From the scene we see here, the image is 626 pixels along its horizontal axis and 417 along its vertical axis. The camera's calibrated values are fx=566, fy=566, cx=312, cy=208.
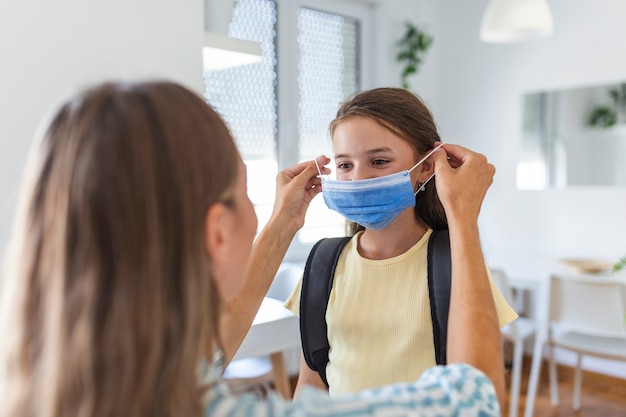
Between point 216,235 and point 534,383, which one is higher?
point 216,235

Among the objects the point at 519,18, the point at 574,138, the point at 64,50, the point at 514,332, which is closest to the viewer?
the point at 64,50

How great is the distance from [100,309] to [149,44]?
4.40 ft

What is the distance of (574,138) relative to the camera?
11.6ft

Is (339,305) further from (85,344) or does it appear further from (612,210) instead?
(612,210)

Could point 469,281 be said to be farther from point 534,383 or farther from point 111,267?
point 534,383

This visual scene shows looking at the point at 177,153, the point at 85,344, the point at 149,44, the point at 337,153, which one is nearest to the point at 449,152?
the point at 337,153

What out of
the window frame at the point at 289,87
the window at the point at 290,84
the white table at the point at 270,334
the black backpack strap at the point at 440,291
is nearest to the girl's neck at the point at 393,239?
the black backpack strap at the point at 440,291

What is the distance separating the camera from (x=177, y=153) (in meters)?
0.56

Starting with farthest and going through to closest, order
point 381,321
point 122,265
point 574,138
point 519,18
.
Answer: point 574,138 < point 519,18 < point 381,321 < point 122,265

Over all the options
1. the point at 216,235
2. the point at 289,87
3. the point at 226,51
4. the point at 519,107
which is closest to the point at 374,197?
the point at 216,235

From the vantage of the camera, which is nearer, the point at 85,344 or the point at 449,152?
the point at 85,344

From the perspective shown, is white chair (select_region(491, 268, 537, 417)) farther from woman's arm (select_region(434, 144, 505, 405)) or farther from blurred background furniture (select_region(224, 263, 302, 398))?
woman's arm (select_region(434, 144, 505, 405))

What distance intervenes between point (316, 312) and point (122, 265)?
2.17 feet

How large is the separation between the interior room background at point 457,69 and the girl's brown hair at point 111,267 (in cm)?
106
